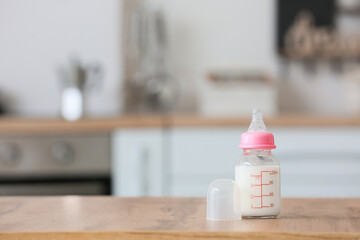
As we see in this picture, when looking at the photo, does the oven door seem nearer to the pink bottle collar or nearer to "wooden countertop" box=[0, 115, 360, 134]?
"wooden countertop" box=[0, 115, 360, 134]

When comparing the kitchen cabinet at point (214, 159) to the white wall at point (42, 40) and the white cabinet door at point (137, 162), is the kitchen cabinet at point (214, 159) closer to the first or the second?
the white cabinet door at point (137, 162)

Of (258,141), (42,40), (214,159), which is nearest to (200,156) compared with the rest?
(214,159)

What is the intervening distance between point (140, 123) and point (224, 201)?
145 cm

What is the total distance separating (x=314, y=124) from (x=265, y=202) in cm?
149

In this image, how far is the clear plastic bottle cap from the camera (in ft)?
2.42

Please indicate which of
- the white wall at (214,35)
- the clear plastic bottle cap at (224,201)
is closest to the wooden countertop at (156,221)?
the clear plastic bottle cap at (224,201)

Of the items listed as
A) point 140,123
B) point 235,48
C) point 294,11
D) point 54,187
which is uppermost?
point 294,11

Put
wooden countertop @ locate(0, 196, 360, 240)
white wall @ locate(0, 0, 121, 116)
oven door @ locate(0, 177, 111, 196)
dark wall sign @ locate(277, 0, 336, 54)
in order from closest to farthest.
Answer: wooden countertop @ locate(0, 196, 360, 240), oven door @ locate(0, 177, 111, 196), white wall @ locate(0, 0, 121, 116), dark wall sign @ locate(277, 0, 336, 54)

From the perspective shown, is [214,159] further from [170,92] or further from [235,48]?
[235,48]

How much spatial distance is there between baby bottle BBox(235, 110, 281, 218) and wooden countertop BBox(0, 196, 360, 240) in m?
0.02

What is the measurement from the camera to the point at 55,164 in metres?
2.16

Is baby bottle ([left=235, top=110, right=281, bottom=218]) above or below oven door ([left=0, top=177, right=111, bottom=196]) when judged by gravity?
above

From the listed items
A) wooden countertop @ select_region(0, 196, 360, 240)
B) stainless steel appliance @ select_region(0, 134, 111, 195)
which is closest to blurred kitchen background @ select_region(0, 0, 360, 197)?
stainless steel appliance @ select_region(0, 134, 111, 195)

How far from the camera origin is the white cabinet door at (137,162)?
219cm
